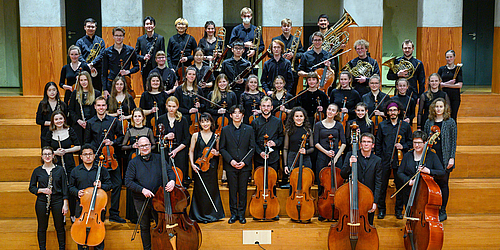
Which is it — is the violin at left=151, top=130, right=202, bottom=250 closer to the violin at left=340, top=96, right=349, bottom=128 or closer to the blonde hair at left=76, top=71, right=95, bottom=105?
the blonde hair at left=76, top=71, right=95, bottom=105

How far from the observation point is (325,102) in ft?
18.2

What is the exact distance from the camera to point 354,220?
170 inches

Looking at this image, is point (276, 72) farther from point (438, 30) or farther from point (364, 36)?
point (438, 30)

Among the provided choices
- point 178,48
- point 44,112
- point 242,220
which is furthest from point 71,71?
point 242,220

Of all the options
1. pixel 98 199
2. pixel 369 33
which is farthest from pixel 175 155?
pixel 369 33

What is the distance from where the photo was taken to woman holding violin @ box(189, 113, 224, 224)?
199 inches

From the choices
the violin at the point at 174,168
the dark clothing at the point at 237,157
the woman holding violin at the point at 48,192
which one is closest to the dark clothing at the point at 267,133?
the dark clothing at the point at 237,157

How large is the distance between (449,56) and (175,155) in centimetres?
346

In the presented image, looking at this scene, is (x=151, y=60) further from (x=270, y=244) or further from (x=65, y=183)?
(x=270, y=244)

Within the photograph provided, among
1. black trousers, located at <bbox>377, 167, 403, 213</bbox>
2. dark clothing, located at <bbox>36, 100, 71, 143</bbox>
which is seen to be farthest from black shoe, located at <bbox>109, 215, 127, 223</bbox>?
black trousers, located at <bbox>377, 167, 403, 213</bbox>

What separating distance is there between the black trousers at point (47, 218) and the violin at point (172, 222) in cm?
99

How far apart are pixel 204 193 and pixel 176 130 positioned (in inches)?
28.3

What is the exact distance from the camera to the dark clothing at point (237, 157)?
16.5ft

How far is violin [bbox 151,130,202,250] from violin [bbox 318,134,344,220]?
53.1 inches
